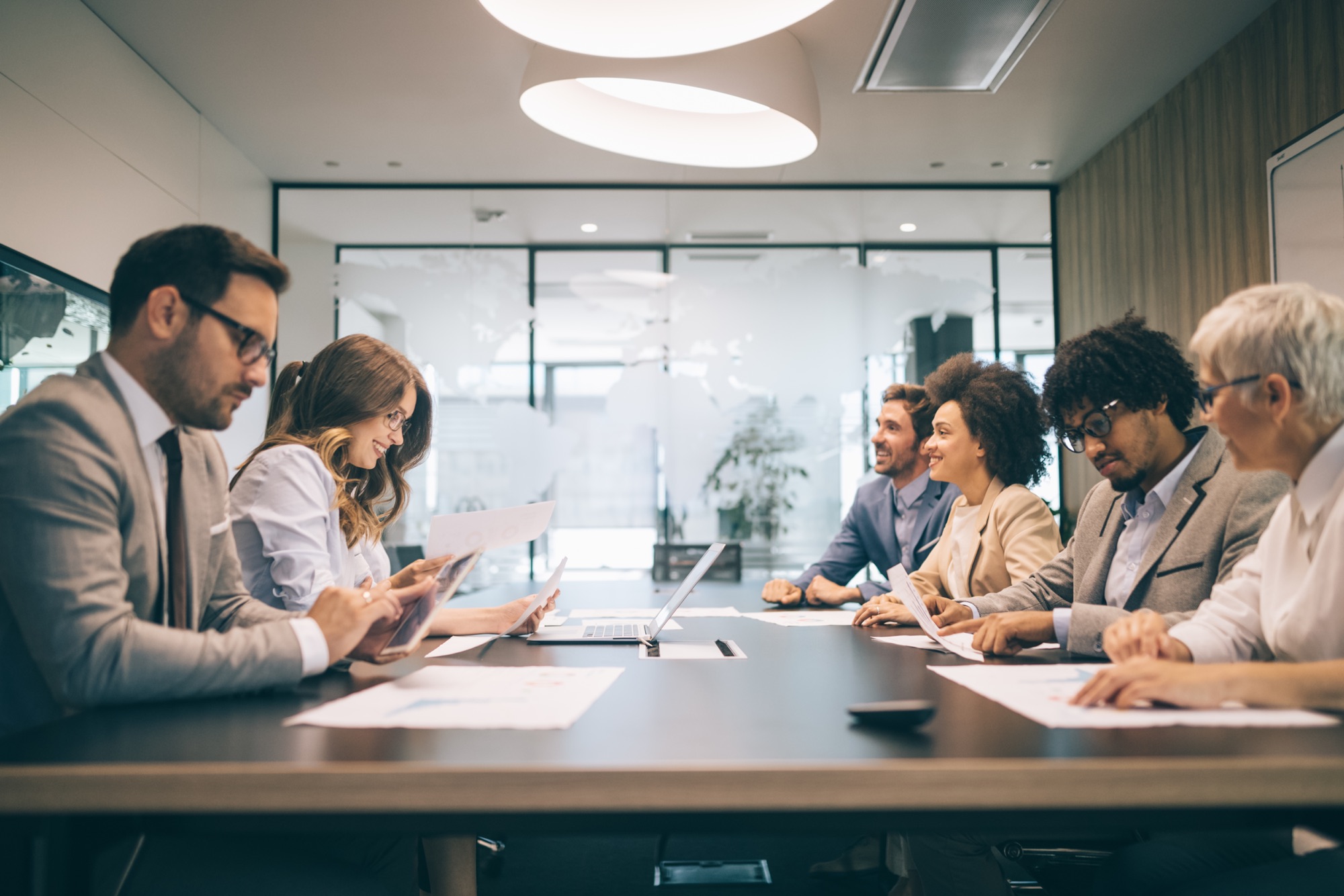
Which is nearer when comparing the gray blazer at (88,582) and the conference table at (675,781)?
the conference table at (675,781)

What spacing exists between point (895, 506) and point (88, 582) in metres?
2.93

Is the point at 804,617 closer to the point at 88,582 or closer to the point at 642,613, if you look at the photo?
the point at 642,613

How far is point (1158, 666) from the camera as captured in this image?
1.06m

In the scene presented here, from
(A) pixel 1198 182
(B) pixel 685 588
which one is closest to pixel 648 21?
(B) pixel 685 588

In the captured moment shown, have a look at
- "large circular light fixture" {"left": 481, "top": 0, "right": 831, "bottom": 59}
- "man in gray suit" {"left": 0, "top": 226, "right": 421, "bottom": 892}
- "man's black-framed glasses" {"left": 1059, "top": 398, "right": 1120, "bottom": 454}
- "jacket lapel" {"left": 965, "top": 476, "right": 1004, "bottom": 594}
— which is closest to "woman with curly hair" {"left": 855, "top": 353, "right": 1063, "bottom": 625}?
"jacket lapel" {"left": 965, "top": 476, "right": 1004, "bottom": 594}

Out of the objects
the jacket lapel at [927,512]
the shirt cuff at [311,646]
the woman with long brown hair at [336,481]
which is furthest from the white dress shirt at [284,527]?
the jacket lapel at [927,512]

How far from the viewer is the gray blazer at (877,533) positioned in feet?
10.5

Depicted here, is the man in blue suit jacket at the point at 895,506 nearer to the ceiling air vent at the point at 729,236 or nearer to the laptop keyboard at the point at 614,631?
the laptop keyboard at the point at 614,631

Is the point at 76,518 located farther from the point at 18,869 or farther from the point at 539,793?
the point at 539,793

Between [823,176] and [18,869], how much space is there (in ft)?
17.9

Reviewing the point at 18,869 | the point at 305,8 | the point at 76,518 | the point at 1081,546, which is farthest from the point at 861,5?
the point at 18,869

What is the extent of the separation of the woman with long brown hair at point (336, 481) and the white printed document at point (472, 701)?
16.9 inches

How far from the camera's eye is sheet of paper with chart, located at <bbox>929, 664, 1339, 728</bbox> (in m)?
0.96

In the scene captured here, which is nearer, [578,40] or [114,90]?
[578,40]
